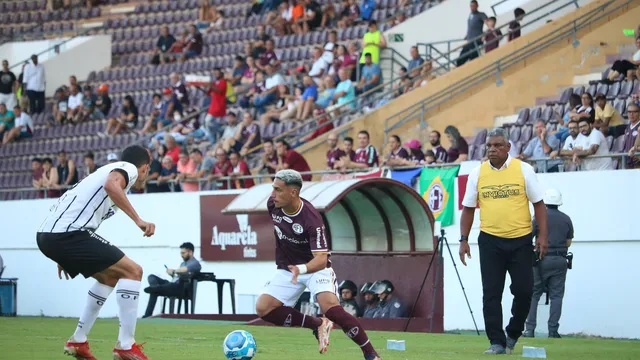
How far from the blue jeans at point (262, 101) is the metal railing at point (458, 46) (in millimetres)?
3545

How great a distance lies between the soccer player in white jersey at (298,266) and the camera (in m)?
10.5

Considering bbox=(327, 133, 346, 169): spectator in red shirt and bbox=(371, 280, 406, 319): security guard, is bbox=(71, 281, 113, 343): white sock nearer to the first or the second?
bbox=(371, 280, 406, 319): security guard

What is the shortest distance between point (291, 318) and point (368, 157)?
10234 mm

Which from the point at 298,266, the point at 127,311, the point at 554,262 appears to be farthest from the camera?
the point at 554,262

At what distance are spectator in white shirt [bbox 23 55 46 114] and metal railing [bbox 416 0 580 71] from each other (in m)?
11.8

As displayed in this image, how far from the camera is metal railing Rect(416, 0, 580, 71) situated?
23875 mm

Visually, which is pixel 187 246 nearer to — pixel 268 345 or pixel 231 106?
pixel 231 106

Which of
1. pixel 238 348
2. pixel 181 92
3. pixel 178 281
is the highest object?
pixel 181 92

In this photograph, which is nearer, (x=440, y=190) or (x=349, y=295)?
(x=349, y=295)

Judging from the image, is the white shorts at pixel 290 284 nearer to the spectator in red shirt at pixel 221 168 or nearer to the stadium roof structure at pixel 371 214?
the stadium roof structure at pixel 371 214

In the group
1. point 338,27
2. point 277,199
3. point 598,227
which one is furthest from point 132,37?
point 277,199

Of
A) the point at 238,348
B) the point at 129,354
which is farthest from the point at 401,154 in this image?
the point at 129,354

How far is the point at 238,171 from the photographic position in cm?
2303

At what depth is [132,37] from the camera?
35.2m
